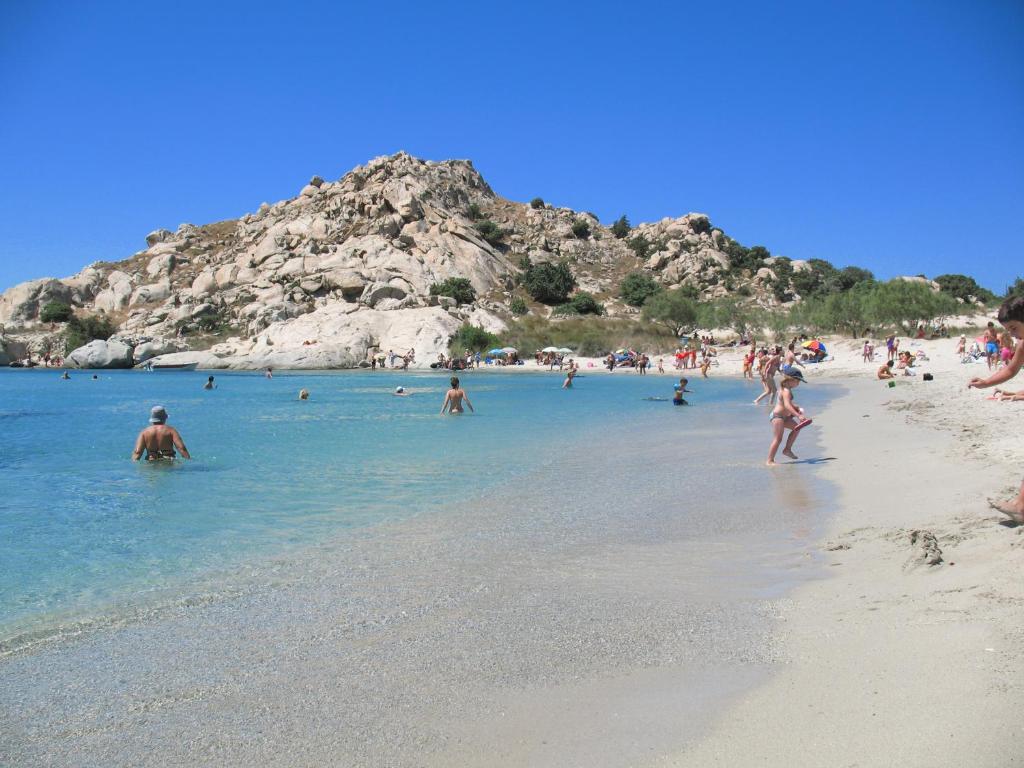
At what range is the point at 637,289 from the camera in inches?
3504

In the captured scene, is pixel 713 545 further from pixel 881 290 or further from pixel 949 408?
pixel 881 290

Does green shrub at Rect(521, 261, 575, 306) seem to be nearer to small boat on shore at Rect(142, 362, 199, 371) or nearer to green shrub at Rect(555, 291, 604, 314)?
green shrub at Rect(555, 291, 604, 314)

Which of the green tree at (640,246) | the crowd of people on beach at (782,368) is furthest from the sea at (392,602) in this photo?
the green tree at (640,246)

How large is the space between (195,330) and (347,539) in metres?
78.2

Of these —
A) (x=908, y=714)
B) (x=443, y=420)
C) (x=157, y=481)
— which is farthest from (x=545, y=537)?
(x=443, y=420)

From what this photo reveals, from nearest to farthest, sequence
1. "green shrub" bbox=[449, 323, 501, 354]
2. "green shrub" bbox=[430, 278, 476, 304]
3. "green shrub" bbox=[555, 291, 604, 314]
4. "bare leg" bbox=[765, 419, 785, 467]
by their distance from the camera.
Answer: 1. "bare leg" bbox=[765, 419, 785, 467]
2. "green shrub" bbox=[449, 323, 501, 354]
3. "green shrub" bbox=[430, 278, 476, 304]
4. "green shrub" bbox=[555, 291, 604, 314]

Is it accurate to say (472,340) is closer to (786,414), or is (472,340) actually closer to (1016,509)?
(786,414)

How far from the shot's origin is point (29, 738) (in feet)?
11.8

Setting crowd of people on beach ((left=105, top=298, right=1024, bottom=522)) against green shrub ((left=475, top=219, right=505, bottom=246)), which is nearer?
crowd of people on beach ((left=105, top=298, right=1024, bottom=522))

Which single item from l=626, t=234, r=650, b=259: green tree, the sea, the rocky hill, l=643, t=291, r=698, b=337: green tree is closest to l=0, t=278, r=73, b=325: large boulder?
the rocky hill

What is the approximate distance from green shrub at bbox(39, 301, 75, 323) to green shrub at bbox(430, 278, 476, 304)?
43.9 m

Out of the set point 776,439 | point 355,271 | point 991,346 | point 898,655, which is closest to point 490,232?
point 355,271

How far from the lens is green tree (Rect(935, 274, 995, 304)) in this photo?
98750mm

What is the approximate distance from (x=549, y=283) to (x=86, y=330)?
52.3 metres
